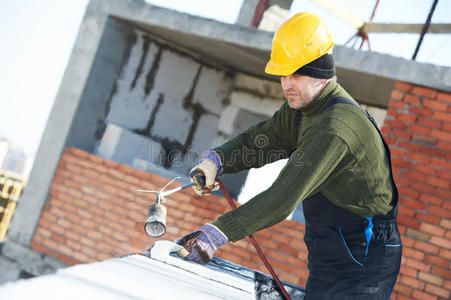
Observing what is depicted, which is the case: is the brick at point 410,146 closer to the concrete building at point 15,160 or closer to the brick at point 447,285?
the brick at point 447,285

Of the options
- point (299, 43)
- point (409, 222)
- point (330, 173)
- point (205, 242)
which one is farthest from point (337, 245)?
point (409, 222)

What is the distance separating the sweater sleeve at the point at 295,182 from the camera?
5.71 feet

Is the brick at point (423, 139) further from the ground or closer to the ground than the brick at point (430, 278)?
further from the ground

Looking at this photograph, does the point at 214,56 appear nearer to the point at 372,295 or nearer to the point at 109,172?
the point at 109,172

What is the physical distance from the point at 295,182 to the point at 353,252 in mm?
519

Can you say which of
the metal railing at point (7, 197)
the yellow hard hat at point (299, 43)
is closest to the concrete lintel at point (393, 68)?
the yellow hard hat at point (299, 43)

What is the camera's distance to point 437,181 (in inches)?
162

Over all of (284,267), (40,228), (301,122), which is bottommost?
(40,228)

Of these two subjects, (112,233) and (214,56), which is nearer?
(112,233)

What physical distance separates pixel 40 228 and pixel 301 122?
4.54 m

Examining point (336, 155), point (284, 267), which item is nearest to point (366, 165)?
point (336, 155)

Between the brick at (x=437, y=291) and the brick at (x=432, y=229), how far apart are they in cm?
46

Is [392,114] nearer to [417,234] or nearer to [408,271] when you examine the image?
[417,234]

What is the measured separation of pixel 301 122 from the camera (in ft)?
7.61
